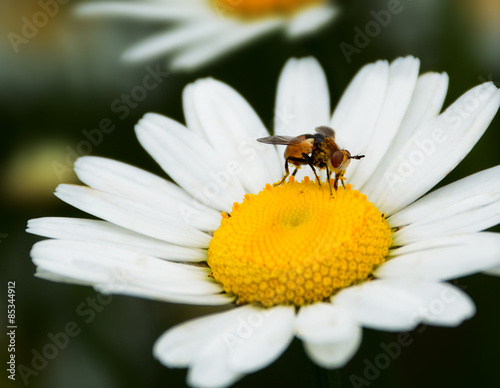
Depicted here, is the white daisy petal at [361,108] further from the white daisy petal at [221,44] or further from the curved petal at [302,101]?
the white daisy petal at [221,44]

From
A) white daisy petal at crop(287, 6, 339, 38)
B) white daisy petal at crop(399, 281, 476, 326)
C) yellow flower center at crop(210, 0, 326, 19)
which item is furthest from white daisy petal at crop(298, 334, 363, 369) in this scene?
yellow flower center at crop(210, 0, 326, 19)

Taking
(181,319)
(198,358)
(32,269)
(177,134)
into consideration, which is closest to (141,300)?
(181,319)

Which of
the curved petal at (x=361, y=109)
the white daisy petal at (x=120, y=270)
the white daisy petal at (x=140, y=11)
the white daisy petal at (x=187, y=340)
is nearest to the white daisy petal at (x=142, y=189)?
the white daisy petal at (x=120, y=270)

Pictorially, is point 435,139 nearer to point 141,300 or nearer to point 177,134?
point 177,134

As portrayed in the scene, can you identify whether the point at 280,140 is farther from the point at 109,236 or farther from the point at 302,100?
the point at 109,236

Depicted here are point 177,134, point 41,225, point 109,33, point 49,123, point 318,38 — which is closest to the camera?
point 41,225
